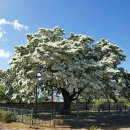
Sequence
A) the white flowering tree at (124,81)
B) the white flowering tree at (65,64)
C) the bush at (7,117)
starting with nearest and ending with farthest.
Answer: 1. the bush at (7,117)
2. the white flowering tree at (65,64)
3. the white flowering tree at (124,81)

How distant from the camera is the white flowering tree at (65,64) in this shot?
108 ft

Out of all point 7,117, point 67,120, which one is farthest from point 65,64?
point 7,117

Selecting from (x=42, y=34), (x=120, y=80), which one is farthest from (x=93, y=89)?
(x=42, y=34)

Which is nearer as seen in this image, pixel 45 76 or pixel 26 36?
pixel 45 76

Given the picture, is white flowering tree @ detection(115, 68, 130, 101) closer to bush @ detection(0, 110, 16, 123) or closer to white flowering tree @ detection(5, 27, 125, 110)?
white flowering tree @ detection(5, 27, 125, 110)

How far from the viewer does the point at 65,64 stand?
33500mm

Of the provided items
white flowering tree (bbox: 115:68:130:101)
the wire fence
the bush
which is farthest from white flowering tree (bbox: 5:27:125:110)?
the bush

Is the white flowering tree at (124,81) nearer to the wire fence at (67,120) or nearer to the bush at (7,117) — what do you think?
the wire fence at (67,120)

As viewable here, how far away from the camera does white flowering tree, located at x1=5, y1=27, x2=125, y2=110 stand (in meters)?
32.8

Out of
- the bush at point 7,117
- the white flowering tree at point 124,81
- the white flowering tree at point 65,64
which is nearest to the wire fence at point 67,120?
the bush at point 7,117

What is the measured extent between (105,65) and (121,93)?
618 centimetres

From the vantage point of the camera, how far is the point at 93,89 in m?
33.9

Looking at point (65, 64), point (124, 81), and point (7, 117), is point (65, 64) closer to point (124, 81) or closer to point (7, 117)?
point (7, 117)

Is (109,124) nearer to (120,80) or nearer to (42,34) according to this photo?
(120,80)
